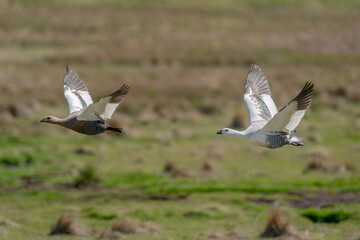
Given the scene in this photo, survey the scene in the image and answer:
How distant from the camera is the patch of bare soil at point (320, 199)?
20.7 meters

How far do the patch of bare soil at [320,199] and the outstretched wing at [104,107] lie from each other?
32.6 ft

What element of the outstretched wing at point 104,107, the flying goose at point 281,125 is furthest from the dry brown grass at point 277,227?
the outstretched wing at point 104,107

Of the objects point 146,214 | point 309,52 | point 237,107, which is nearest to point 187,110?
point 237,107

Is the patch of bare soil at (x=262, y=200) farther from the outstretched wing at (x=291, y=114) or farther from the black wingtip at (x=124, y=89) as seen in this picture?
the black wingtip at (x=124, y=89)

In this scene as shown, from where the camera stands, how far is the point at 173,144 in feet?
92.9

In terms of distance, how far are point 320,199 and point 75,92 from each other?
9.40 meters

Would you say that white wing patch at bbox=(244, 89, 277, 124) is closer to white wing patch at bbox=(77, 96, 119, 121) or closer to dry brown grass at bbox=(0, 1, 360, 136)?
white wing patch at bbox=(77, 96, 119, 121)

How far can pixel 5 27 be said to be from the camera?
63.5 metres

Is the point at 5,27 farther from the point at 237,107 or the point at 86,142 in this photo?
the point at 86,142

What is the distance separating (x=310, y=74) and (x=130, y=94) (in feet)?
43.5

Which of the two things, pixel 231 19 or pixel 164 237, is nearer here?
pixel 164 237

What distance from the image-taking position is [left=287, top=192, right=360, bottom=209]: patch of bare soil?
2066 cm

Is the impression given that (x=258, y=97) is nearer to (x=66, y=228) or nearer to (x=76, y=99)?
(x=76, y=99)

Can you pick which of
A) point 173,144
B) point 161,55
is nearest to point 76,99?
point 173,144
